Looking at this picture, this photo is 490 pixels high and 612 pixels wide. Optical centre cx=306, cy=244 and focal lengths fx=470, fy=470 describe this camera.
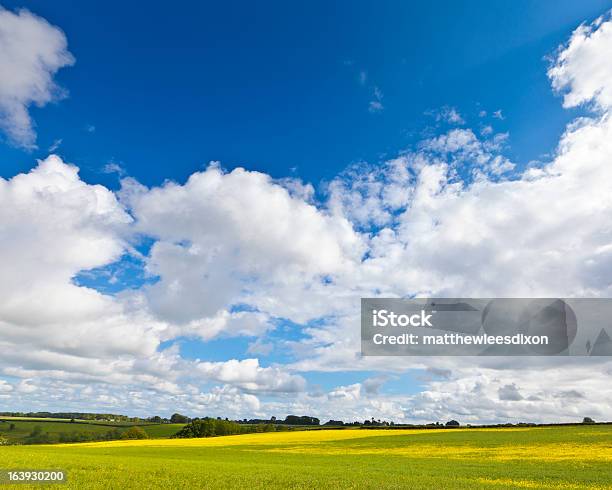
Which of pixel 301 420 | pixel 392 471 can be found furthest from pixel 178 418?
pixel 392 471

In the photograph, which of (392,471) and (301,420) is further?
(301,420)

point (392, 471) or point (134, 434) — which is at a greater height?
point (392, 471)

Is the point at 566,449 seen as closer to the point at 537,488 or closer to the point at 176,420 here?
the point at 537,488

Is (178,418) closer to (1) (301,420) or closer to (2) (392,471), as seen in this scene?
(1) (301,420)

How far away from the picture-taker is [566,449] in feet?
168

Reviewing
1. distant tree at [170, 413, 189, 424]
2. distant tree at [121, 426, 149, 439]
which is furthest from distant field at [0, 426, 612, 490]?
distant tree at [170, 413, 189, 424]

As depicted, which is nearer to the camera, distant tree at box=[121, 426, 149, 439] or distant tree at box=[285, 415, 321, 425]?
distant tree at box=[121, 426, 149, 439]

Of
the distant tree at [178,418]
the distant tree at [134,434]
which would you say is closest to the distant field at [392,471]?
the distant tree at [134,434]

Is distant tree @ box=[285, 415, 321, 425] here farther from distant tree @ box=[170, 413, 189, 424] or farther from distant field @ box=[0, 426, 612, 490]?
distant field @ box=[0, 426, 612, 490]

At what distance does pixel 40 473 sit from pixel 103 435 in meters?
119

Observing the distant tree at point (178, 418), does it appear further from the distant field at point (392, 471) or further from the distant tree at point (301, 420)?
the distant field at point (392, 471)

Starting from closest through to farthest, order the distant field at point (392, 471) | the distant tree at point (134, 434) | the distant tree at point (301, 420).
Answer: the distant field at point (392, 471) → the distant tree at point (134, 434) → the distant tree at point (301, 420)

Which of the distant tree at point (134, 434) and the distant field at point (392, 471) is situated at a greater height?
the distant field at point (392, 471)

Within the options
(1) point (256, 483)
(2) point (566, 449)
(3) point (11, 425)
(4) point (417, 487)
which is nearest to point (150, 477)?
(1) point (256, 483)
